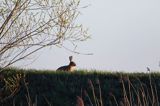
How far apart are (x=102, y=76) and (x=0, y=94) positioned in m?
3.49

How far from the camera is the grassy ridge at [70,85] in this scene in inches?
474

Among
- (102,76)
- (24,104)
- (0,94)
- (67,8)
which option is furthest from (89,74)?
(67,8)

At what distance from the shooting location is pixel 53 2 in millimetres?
7938

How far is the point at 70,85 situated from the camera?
40.4ft

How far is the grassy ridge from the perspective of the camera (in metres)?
12.0

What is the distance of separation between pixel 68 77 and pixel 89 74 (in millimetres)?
498

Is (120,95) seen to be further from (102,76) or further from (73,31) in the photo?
(73,31)

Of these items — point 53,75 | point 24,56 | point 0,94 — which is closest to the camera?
point 24,56

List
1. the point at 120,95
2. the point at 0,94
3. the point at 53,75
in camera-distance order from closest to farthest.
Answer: the point at 0,94
the point at 120,95
the point at 53,75

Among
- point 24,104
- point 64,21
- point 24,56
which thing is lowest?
point 24,104

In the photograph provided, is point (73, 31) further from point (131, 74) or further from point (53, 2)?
point (131, 74)

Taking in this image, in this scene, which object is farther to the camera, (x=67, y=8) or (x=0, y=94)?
(x=0, y=94)

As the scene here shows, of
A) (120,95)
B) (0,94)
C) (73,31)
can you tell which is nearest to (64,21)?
(73,31)

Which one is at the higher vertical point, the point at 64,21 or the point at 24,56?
the point at 64,21
